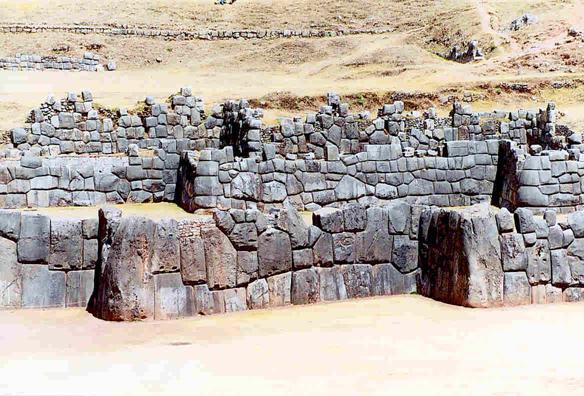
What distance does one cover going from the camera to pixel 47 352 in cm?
1006

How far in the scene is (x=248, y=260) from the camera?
41.4ft

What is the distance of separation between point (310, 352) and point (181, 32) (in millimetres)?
49631

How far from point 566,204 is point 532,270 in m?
6.21

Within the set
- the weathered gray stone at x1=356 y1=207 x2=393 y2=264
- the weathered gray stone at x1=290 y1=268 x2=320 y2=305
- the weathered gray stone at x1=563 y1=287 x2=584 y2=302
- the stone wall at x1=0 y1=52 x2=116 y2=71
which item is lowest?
the weathered gray stone at x1=563 y1=287 x2=584 y2=302

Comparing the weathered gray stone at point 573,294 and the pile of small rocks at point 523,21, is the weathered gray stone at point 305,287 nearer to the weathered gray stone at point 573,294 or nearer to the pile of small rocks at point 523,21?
the weathered gray stone at point 573,294

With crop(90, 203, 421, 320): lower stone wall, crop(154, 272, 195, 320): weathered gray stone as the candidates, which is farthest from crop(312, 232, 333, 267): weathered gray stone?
crop(154, 272, 195, 320): weathered gray stone

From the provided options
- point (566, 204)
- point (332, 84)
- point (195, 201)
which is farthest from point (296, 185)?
point (332, 84)

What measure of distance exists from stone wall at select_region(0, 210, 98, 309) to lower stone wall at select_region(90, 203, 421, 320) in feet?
1.40

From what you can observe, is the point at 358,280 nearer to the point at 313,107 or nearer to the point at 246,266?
the point at 246,266

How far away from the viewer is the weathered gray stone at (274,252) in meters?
12.8

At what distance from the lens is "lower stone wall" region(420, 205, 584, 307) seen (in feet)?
41.0

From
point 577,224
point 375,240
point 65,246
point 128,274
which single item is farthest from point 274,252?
point 577,224

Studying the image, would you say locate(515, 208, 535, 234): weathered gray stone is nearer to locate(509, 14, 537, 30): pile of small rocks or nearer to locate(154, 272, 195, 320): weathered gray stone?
locate(154, 272, 195, 320): weathered gray stone

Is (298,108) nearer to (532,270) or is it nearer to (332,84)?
(332,84)
